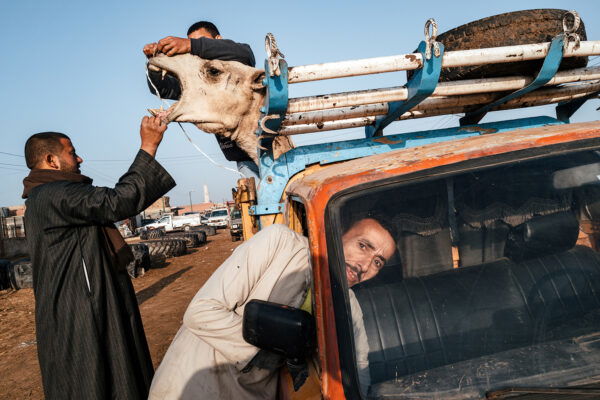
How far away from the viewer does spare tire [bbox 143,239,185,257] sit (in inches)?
552

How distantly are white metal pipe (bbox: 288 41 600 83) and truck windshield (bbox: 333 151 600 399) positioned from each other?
120cm

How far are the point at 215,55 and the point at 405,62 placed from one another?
4.64 feet

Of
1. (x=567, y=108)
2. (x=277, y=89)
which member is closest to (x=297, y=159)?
(x=277, y=89)

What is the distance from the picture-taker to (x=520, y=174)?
1.34m

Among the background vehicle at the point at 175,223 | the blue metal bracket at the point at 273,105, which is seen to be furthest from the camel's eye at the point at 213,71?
the background vehicle at the point at 175,223

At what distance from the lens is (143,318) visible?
6.86 m

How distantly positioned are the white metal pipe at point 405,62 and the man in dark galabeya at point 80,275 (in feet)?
3.70

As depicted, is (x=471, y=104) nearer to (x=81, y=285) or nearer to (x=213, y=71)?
(x=213, y=71)

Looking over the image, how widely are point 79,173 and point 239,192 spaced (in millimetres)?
1085

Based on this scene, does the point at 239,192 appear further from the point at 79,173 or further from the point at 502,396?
the point at 502,396

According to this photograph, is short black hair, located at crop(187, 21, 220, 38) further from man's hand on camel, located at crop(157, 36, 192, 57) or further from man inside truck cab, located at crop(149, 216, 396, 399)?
man inside truck cab, located at crop(149, 216, 396, 399)

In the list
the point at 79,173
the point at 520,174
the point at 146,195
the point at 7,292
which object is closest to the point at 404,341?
the point at 520,174

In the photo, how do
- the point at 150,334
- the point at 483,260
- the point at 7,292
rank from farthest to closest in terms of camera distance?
1. the point at 7,292
2. the point at 150,334
3. the point at 483,260

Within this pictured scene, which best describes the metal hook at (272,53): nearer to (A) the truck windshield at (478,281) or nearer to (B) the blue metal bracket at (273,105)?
(B) the blue metal bracket at (273,105)
